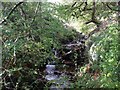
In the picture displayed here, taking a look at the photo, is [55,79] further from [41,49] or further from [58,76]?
[41,49]

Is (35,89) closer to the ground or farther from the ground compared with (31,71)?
closer to the ground

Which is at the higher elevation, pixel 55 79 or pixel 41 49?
pixel 41 49

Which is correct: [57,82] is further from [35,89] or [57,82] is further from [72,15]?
[72,15]

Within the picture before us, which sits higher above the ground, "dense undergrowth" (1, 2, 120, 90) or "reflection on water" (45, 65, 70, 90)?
"dense undergrowth" (1, 2, 120, 90)

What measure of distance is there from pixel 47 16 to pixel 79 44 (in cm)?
25

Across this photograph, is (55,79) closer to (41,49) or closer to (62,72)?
(62,72)

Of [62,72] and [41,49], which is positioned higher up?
[41,49]

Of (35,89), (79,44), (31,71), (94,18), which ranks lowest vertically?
(35,89)

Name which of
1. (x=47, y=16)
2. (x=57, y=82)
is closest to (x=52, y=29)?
(x=47, y=16)

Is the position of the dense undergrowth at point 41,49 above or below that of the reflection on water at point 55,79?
above

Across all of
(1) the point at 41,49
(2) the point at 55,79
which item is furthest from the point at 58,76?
(1) the point at 41,49

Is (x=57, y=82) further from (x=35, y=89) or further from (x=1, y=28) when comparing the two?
(x=1, y=28)

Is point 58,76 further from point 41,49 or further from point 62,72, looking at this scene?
point 41,49

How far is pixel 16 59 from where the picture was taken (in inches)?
67.2
